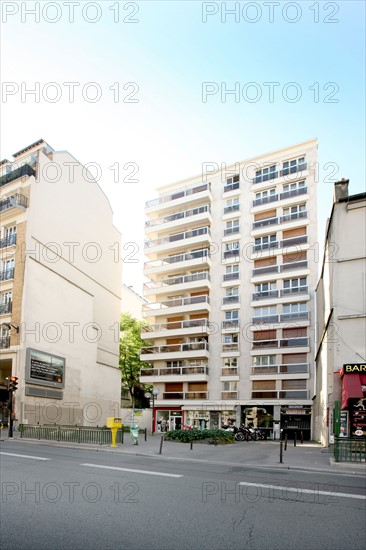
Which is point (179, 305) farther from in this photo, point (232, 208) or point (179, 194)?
point (179, 194)

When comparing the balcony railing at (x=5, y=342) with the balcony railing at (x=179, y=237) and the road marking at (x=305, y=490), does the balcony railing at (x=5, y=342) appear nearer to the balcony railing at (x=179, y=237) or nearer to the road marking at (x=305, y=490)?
the balcony railing at (x=179, y=237)

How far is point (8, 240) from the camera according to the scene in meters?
34.5

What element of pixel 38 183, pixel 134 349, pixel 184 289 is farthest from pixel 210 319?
pixel 38 183

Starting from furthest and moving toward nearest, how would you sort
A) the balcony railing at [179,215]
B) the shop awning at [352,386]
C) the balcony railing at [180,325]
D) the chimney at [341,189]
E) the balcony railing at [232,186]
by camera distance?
1. the balcony railing at [179,215]
2. the balcony railing at [232,186]
3. the balcony railing at [180,325]
4. the chimney at [341,189]
5. the shop awning at [352,386]

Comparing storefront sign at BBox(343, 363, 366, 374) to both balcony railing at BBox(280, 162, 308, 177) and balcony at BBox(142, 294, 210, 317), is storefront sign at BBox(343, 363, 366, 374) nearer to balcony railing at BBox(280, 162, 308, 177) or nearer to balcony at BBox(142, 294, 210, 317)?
balcony at BBox(142, 294, 210, 317)

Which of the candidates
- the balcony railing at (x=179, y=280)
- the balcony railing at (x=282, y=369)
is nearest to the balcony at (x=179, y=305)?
the balcony railing at (x=179, y=280)

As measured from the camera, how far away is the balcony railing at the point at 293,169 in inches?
1877

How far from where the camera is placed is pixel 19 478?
10164 mm

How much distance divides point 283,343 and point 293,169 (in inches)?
703

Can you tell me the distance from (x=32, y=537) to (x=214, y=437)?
2114cm

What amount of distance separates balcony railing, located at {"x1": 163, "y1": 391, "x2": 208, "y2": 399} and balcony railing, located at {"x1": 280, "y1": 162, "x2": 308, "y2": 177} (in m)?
23.7

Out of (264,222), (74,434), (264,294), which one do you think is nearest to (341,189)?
(74,434)

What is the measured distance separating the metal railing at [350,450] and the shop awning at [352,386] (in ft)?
12.2

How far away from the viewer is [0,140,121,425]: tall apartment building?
3209cm
